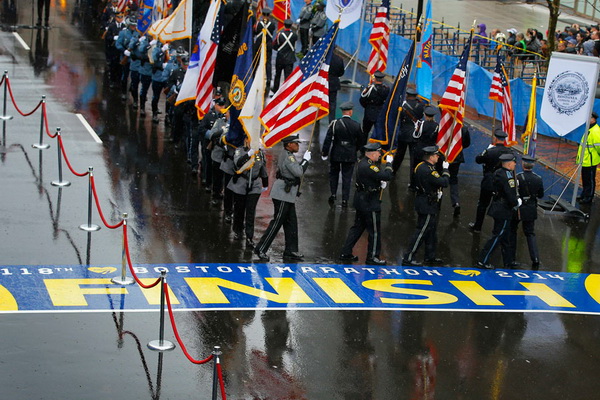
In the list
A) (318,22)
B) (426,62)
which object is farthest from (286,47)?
(426,62)

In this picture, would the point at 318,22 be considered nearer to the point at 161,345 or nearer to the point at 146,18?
the point at 146,18

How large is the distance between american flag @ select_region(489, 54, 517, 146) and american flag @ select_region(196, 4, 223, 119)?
533 centimetres

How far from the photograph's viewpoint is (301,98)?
15.3 metres

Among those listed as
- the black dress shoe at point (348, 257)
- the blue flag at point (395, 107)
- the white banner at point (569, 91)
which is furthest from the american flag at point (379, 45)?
the black dress shoe at point (348, 257)

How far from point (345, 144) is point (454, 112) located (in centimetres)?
205

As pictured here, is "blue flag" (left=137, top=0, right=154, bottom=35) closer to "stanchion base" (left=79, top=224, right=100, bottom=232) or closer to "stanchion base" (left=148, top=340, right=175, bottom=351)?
"stanchion base" (left=79, top=224, right=100, bottom=232)

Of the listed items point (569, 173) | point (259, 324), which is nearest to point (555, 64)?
point (569, 173)

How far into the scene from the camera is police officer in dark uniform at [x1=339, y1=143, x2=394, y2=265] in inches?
582

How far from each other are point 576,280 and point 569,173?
6047mm

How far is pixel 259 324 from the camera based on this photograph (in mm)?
12398

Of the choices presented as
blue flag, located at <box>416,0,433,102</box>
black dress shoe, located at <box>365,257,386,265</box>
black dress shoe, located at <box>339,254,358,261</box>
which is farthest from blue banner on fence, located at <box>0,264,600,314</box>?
blue flag, located at <box>416,0,433,102</box>

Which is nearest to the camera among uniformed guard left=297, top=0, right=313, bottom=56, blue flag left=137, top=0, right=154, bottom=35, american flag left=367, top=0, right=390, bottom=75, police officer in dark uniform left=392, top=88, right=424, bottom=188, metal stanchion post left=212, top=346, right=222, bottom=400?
metal stanchion post left=212, top=346, right=222, bottom=400

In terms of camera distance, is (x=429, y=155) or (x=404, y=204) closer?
(x=429, y=155)

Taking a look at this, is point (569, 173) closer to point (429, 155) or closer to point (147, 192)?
point (429, 155)
